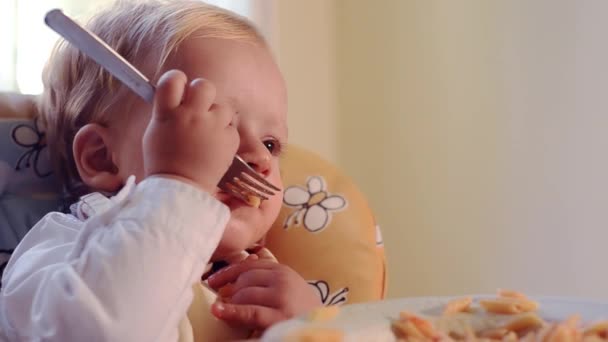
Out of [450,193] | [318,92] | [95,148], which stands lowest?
[450,193]

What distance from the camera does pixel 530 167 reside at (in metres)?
1.37

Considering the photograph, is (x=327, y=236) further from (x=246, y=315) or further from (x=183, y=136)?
(x=183, y=136)

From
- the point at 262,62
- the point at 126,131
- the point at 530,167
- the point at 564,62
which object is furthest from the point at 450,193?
the point at 126,131

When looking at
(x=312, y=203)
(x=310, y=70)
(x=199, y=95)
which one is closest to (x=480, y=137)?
(x=310, y=70)

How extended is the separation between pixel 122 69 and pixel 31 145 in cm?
36

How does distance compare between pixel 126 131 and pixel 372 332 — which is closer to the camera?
pixel 372 332

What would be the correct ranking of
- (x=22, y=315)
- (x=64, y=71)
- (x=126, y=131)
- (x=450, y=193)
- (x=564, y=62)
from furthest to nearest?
(x=450, y=193) < (x=564, y=62) < (x=64, y=71) < (x=126, y=131) < (x=22, y=315)

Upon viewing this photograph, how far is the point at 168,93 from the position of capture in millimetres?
619

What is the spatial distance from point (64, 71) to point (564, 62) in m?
0.86

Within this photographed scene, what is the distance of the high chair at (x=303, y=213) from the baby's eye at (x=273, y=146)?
12 cm

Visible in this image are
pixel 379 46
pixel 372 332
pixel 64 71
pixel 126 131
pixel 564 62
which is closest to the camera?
pixel 372 332

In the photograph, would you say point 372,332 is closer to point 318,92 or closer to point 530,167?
point 530,167

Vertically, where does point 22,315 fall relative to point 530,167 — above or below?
above

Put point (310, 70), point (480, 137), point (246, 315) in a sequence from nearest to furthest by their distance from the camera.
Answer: point (246, 315) → point (480, 137) → point (310, 70)
